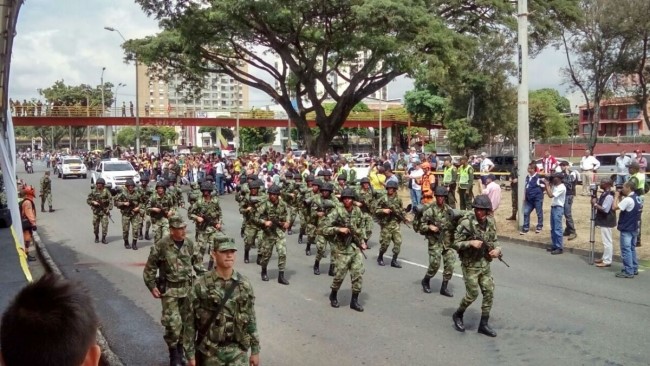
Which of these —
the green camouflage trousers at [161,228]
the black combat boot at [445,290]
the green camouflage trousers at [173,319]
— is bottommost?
the black combat boot at [445,290]

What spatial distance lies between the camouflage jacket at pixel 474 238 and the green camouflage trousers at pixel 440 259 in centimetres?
167

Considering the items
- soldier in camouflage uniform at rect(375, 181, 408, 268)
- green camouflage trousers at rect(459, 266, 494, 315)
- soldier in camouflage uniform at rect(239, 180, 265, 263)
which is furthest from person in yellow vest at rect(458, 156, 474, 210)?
green camouflage trousers at rect(459, 266, 494, 315)

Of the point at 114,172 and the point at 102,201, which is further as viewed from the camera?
the point at 114,172

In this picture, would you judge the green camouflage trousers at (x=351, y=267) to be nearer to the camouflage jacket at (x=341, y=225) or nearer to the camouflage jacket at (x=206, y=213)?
the camouflage jacket at (x=341, y=225)

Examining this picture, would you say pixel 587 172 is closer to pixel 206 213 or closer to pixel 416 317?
pixel 206 213

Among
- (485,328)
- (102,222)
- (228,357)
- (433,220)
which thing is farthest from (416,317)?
(102,222)

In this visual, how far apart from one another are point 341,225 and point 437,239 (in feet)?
6.57

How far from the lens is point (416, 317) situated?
8.86 m

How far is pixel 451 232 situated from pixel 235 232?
9.22 m

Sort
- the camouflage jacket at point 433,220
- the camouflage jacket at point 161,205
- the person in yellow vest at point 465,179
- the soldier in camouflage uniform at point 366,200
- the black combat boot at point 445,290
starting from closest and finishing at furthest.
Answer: the black combat boot at point 445,290, the camouflage jacket at point 433,220, the soldier in camouflage uniform at point 366,200, the camouflage jacket at point 161,205, the person in yellow vest at point 465,179

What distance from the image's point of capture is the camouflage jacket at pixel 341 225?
9305 millimetres

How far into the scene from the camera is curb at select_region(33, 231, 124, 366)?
702 centimetres

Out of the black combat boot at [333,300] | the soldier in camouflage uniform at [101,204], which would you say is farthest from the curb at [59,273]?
the black combat boot at [333,300]

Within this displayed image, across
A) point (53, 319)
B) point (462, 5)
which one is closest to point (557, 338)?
point (53, 319)
